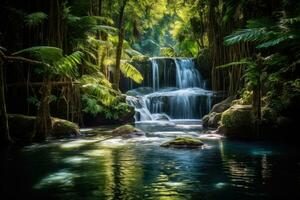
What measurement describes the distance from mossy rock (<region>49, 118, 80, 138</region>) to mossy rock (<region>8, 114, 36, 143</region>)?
1185mm

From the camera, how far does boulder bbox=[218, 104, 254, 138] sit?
13578 mm

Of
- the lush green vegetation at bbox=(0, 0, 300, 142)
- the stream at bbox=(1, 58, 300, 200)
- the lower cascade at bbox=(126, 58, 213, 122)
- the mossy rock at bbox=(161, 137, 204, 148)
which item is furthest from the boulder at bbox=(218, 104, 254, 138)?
the lower cascade at bbox=(126, 58, 213, 122)

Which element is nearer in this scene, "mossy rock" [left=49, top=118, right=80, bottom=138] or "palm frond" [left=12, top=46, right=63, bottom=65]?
"palm frond" [left=12, top=46, right=63, bottom=65]

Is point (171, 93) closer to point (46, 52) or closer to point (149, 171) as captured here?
point (46, 52)

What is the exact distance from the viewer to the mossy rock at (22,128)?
496 inches

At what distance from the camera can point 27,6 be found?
14.8 m

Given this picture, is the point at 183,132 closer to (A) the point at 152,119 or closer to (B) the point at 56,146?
(B) the point at 56,146

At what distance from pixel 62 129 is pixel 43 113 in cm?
183

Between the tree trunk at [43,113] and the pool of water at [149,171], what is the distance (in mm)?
795

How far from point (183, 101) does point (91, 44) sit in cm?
697

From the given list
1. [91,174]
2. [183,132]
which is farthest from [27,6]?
[91,174]

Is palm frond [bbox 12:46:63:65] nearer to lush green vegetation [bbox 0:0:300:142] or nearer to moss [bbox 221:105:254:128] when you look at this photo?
lush green vegetation [bbox 0:0:300:142]

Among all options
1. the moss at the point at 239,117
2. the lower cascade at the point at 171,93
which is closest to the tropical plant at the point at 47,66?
the moss at the point at 239,117

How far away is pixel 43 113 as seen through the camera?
41.1ft
